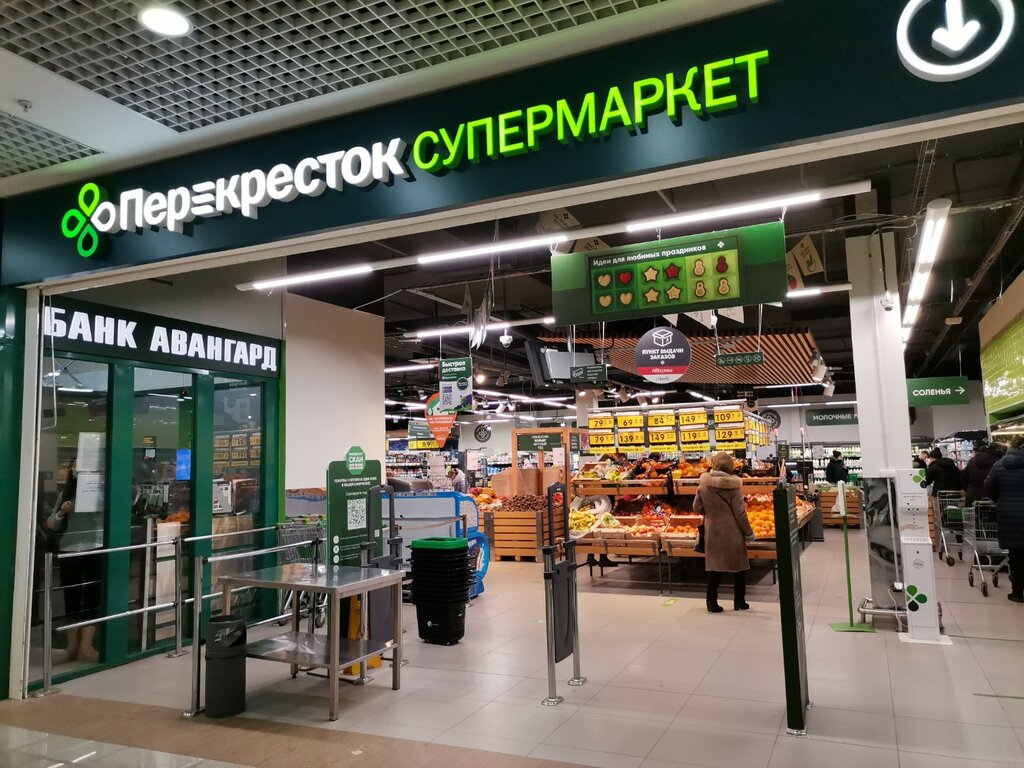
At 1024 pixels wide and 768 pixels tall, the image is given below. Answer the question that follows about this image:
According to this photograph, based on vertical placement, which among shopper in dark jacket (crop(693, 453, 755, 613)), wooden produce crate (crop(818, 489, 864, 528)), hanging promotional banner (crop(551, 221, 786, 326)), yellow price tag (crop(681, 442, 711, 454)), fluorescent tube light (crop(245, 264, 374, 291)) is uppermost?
fluorescent tube light (crop(245, 264, 374, 291))

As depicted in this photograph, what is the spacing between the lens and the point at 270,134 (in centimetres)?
455

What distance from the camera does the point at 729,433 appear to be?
37.8ft

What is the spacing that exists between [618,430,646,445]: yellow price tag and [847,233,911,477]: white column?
483 centimetres

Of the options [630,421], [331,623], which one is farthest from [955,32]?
[630,421]

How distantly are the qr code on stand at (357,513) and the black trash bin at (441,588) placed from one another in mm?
765

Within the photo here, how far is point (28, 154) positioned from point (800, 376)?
17.6 meters

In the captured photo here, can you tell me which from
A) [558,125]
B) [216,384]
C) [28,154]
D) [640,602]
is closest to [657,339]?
[640,602]

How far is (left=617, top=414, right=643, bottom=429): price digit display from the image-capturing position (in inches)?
474

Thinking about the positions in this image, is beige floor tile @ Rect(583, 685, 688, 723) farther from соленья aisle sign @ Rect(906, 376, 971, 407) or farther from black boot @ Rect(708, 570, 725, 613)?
соленья aisle sign @ Rect(906, 376, 971, 407)

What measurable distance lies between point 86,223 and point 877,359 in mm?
7195

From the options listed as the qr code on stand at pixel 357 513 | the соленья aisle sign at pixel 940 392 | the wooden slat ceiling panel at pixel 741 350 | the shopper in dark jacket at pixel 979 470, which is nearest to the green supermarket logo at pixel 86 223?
the qr code on stand at pixel 357 513

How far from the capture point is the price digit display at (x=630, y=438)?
11984mm

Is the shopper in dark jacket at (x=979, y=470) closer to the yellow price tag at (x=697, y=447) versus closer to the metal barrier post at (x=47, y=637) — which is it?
the yellow price tag at (x=697, y=447)

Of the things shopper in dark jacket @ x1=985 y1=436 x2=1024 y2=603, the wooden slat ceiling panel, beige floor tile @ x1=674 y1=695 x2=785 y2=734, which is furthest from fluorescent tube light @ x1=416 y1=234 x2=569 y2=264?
shopper in dark jacket @ x1=985 y1=436 x2=1024 y2=603
